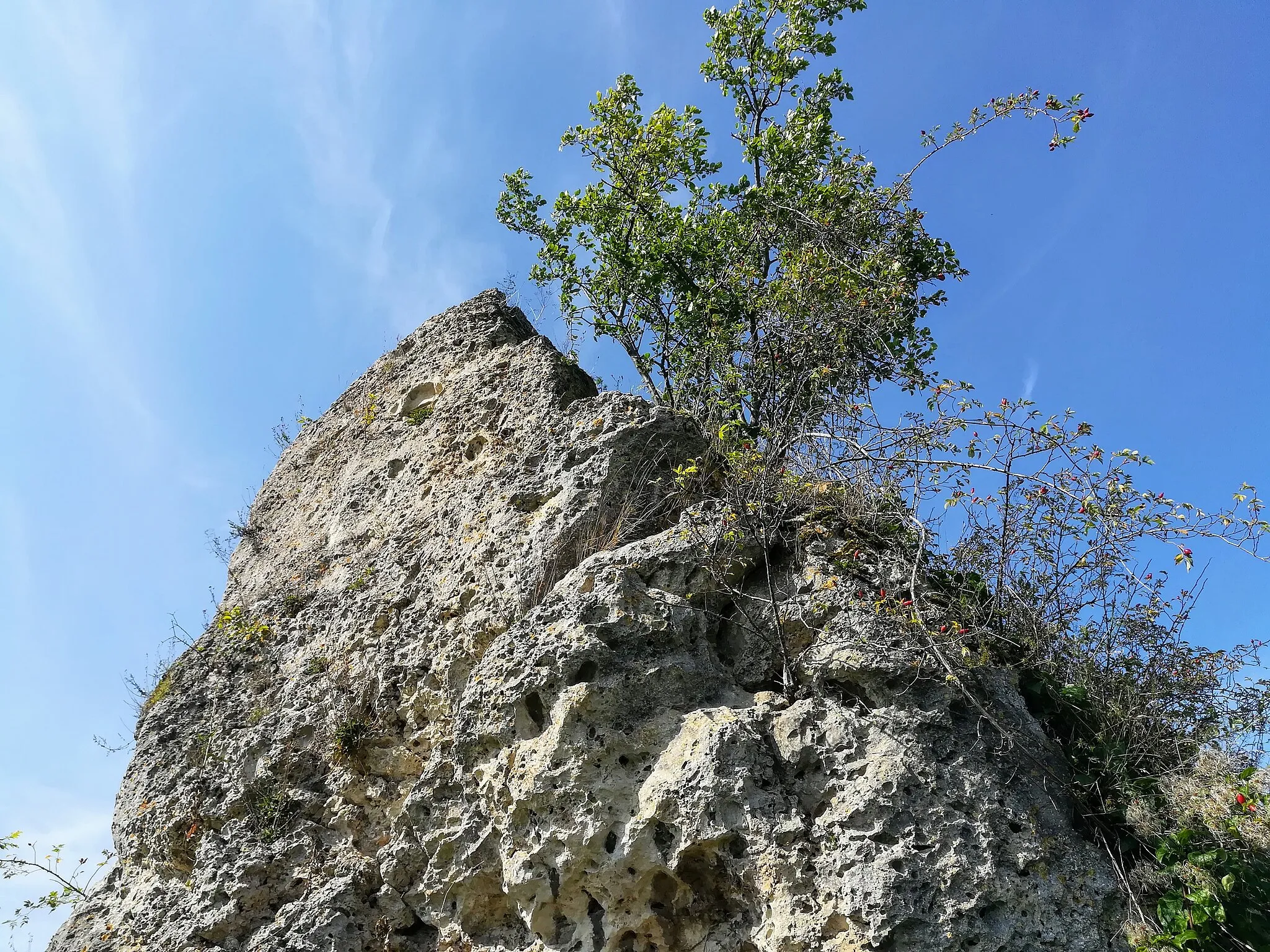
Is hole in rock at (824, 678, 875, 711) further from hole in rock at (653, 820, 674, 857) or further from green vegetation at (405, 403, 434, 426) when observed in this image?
green vegetation at (405, 403, 434, 426)

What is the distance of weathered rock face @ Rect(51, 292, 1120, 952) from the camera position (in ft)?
12.7

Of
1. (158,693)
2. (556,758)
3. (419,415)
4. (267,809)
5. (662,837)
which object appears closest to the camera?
(662,837)

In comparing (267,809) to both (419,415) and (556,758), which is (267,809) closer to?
(556,758)

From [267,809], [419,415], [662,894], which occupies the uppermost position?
[419,415]

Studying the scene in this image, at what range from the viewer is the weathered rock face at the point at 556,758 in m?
3.87

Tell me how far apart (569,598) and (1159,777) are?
3.20 meters

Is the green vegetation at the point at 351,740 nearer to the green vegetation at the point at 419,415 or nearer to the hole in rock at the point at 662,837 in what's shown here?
the hole in rock at the point at 662,837

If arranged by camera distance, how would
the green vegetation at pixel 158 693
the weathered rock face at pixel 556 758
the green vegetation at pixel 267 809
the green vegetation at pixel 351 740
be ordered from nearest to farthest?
the weathered rock face at pixel 556 758 < the green vegetation at pixel 267 809 < the green vegetation at pixel 351 740 < the green vegetation at pixel 158 693

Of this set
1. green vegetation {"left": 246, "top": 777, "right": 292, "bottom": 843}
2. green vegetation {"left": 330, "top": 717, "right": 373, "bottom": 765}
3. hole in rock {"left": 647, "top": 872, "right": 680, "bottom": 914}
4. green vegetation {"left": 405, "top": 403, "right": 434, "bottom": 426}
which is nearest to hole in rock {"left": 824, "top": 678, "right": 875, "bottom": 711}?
hole in rock {"left": 647, "top": 872, "right": 680, "bottom": 914}

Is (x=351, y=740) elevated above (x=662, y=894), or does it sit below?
above

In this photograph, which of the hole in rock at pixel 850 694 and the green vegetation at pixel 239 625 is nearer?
Result: the hole in rock at pixel 850 694

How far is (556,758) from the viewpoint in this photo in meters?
4.47

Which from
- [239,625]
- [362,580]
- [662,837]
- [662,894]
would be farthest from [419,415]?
→ [662,894]

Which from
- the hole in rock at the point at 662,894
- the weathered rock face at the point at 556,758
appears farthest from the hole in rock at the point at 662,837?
the hole in rock at the point at 662,894
